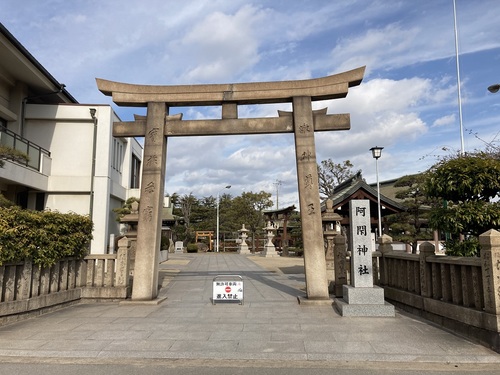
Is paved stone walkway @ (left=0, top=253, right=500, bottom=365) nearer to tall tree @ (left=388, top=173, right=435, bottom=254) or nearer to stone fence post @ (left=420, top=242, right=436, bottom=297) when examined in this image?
stone fence post @ (left=420, top=242, right=436, bottom=297)

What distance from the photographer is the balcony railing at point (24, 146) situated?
1603 centimetres

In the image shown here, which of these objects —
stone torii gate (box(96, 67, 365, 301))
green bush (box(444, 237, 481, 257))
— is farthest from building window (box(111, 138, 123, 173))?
green bush (box(444, 237, 481, 257))

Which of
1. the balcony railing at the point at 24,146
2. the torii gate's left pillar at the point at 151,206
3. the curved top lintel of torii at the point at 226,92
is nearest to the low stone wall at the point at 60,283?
the torii gate's left pillar at the point at 151,206

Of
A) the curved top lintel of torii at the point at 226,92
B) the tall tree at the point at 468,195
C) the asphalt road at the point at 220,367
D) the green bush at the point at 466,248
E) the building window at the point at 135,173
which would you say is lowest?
the asphalt road at the point at 220,367

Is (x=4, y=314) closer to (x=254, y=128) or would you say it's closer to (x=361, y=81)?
(x=254, y=128)

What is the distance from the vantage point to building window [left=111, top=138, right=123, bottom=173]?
76.1ft

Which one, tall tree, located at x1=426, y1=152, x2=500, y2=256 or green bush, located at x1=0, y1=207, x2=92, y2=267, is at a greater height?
tall tree, located at x1=426, y1=152, x2=500, y2=256

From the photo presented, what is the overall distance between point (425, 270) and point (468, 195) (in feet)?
6.39

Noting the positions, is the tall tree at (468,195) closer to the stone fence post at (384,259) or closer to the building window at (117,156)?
the stone fence post at (384,259)

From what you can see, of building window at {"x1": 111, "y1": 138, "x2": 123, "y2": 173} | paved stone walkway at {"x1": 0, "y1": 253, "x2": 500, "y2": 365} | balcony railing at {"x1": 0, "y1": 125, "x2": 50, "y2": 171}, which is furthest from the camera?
building window at {"x1": 111, "y1": 138, "x2": 123, "y2": 173}

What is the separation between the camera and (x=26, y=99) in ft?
64.3

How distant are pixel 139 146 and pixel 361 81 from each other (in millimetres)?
23911

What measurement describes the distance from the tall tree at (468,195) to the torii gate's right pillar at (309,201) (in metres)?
2.88

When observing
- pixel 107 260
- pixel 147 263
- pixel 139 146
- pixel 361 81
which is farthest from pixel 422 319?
pixel 139 146
